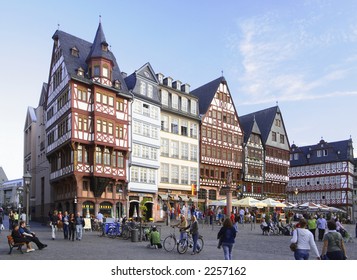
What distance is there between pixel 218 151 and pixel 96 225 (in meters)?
26.8

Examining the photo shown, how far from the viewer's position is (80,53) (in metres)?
43.7

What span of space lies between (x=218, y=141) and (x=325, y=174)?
33.3m

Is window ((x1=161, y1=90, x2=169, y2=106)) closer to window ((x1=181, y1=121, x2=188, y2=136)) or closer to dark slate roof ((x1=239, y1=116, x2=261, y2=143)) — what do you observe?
window ((x1=181, y1=121, x2=188, y2=136))

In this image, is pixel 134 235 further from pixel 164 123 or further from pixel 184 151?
pixel 184 151

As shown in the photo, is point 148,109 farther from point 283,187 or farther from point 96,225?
point 283,187

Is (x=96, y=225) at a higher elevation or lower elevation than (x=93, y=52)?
lower

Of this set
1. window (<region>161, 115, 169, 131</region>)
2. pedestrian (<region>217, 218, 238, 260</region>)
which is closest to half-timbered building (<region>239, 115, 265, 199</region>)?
window (<region>161, 115, 169, 131</region>)

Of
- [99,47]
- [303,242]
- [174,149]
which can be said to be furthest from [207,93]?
[303,242]

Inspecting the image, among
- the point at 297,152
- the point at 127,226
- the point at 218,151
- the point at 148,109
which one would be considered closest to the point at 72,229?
the point at 127,226

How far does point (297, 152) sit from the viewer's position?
87812 mm

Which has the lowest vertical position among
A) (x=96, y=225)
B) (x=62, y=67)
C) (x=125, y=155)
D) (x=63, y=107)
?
(x=96, y=225)

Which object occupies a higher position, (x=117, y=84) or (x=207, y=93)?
(x=207, y=93)

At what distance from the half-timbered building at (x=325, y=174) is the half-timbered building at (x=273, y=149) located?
15.5 m

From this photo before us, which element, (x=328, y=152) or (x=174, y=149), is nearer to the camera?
(x=174, y=149)
